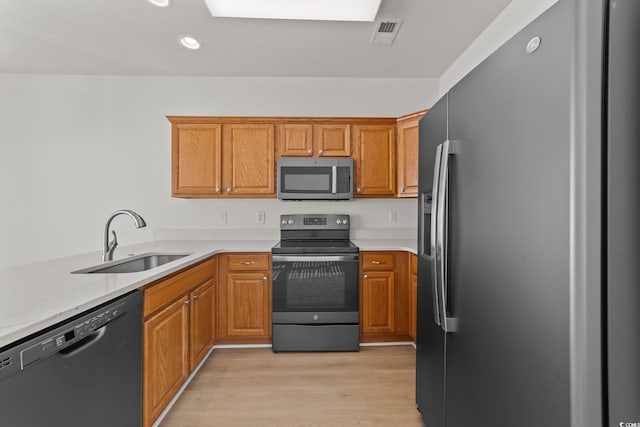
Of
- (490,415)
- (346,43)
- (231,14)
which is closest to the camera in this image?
(490,415)

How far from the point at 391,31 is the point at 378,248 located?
1.75 m

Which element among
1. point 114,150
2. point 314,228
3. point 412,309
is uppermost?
point 114,150

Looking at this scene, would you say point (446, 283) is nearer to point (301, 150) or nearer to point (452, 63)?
point (301, 150)

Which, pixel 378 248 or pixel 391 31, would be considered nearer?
pixel 391 31

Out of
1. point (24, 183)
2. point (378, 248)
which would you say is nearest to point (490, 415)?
point (378, 248)

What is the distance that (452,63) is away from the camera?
311cm

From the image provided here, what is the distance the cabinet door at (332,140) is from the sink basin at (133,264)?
158cm

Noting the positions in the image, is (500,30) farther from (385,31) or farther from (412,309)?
(412,309)

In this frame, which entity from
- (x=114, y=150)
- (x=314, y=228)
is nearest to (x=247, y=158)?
(x=314, y=228)

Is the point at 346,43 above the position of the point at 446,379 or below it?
above

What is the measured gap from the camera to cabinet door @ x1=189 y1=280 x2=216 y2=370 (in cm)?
222

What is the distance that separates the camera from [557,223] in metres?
0.73

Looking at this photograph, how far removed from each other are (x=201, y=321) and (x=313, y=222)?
56.5 inches

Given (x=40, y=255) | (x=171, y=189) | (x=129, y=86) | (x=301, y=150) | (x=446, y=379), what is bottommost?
(x=446, y=379)
